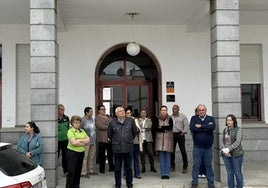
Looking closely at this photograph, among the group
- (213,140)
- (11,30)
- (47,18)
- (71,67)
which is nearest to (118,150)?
(213,140)

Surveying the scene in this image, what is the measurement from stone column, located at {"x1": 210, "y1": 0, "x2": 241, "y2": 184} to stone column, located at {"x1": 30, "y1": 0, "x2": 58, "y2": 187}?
3838 mm

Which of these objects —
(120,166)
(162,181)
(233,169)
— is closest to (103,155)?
(162,181)

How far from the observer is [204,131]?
870 centimetres

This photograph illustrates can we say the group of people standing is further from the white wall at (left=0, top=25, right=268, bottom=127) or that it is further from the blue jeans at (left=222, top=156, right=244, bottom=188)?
the white wall at (left=0, top=25, right=268, bottom=127)

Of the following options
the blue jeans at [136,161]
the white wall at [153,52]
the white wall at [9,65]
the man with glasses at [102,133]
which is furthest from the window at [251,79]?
the white wall at [9,65]

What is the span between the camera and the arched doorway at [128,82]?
13477mm

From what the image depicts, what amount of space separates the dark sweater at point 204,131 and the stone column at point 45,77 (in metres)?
3.21

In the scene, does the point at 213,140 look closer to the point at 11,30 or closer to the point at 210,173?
the point at 210,173

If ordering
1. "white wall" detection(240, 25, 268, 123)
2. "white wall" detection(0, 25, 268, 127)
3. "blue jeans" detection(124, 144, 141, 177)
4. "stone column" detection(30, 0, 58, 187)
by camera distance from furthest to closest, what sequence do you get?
"white wall" detection(240, 25, 268, 123) → "white wall" detection(0, 25, 268, 127) → "blue jeans" detection(124, 144, 141, 177) → "stone column" detection(30, 0, 58, 187)

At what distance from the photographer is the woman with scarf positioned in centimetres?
985

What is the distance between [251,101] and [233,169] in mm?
5827

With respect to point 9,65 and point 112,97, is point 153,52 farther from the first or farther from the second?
point 9,65

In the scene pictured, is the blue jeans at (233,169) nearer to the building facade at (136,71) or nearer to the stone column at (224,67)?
the stone column at (224,67)

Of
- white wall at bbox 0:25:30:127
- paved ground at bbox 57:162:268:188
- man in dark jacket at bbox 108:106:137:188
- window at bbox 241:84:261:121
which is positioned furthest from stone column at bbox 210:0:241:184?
white wall at bbox 0:25:30:127
